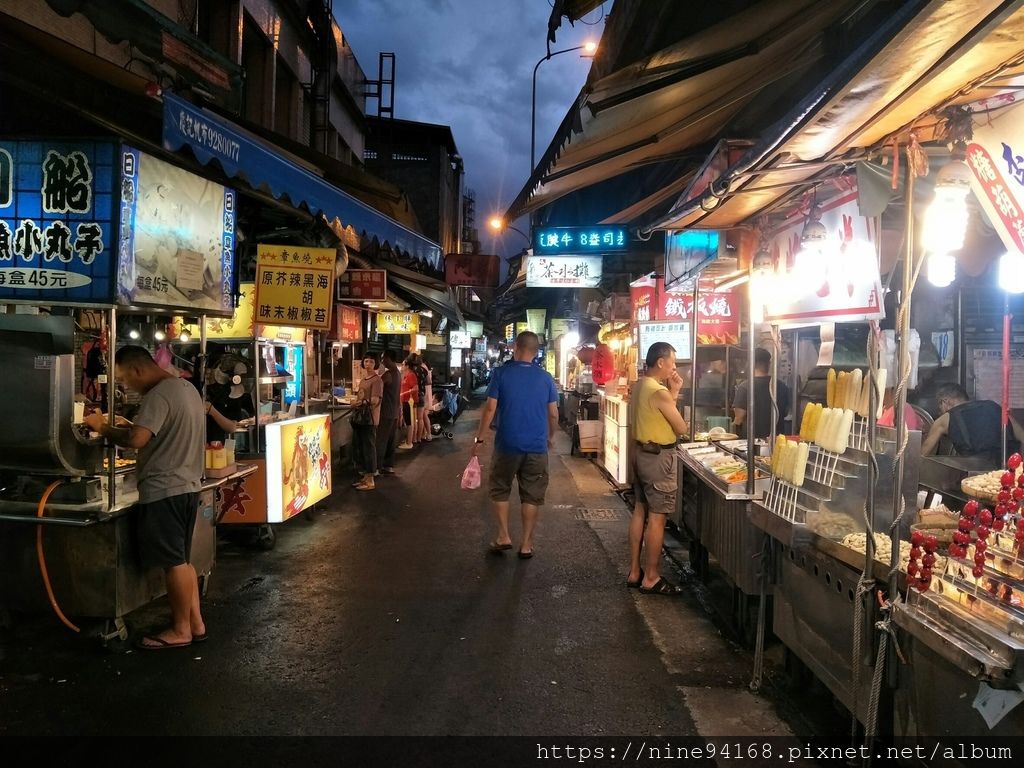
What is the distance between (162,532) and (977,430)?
6.51m

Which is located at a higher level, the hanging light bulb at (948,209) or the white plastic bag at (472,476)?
the hanging light bulb at (948,209)

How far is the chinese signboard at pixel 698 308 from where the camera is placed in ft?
30.1

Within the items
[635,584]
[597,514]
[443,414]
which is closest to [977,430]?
[635,584]

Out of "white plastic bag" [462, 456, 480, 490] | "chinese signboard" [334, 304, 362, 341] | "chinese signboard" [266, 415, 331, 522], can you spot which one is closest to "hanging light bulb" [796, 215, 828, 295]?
"white plastic bag" [462, 456, 480, 490]

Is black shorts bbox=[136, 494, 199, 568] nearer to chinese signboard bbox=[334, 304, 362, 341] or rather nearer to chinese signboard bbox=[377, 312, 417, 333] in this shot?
chinese signboard bbox=[334, 304, 362, 341]

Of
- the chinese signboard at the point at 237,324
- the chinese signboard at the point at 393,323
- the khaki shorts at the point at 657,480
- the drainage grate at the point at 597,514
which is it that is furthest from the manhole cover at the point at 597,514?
the chinese signboard at the point at 393,323

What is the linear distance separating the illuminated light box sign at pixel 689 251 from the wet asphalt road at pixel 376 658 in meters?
3.04

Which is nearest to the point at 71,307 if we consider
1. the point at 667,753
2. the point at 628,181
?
the point at 667,753

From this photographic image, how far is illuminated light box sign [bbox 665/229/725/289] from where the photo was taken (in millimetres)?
5844

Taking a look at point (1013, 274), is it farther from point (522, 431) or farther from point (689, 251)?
point (522, 431)

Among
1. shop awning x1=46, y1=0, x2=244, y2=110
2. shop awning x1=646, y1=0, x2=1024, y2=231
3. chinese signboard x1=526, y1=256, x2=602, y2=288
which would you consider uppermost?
shop awning x1=46, y1=0, x2=244, y2=110

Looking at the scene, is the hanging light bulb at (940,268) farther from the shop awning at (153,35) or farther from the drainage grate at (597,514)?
the drainage grate at (597,514)

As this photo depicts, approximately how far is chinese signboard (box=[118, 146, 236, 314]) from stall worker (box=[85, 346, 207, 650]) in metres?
0.61

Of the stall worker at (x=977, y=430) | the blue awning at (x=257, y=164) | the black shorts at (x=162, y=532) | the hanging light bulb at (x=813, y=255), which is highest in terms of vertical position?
the blue awning at (x=257, y=164)
